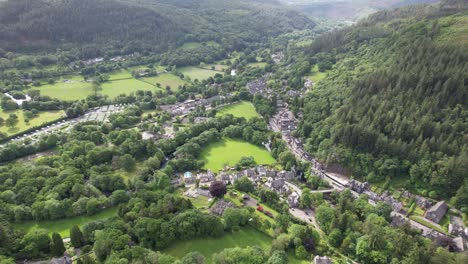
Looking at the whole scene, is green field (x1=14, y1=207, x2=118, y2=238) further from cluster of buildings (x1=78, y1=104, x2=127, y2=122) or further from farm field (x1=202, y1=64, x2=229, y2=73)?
farm field (x1=202, y1=64, x2=229, y2=73)

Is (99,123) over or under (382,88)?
under

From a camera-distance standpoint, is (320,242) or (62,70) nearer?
(320,242)

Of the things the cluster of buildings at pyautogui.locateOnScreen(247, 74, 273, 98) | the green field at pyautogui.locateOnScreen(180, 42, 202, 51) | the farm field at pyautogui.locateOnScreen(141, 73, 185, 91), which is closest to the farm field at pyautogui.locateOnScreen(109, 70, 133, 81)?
the farm field at pyautogui.locateOnScreen(141, 73, 185, 91)

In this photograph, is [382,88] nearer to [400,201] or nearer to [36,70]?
[400,201]

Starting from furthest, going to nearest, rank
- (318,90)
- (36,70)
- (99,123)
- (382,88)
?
1. (36,70)
2. (318,90)
3. (99,123)
4. (382,88)

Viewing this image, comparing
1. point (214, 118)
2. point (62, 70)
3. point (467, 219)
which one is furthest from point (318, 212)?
point (62, 70)

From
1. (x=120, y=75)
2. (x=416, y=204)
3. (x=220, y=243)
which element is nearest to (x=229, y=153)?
(x=220, y=243)

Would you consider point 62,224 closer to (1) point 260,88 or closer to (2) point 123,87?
(2) point 123,87
